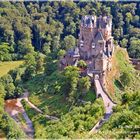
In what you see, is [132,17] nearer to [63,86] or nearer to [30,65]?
[30,65]

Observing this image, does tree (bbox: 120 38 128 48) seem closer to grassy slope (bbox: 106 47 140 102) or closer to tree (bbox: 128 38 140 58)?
tree (bbox: 128 38 140 58)

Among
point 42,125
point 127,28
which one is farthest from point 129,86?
point 127,28

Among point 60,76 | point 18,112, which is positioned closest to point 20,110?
point 18,112

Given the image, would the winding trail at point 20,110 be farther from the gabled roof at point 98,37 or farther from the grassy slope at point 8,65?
the grassy slope at point 8,65

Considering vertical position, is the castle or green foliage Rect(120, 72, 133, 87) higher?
the castle

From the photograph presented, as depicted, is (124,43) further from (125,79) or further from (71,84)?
(71,84)

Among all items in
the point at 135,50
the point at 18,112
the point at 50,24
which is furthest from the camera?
the point at 50,24

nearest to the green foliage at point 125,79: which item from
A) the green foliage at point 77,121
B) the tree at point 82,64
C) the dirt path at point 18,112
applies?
the tree at point 82,64

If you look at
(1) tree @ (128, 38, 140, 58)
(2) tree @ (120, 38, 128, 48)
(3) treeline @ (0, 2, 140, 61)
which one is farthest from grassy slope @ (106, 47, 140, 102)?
(3) treeline @ (0, 2, 140, 61)
